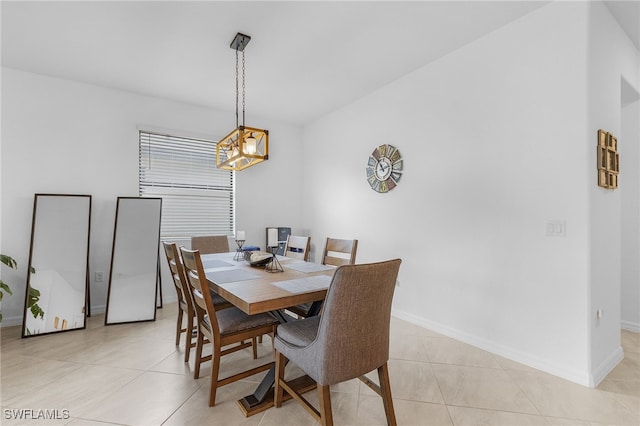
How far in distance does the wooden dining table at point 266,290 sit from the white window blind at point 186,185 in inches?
78.0

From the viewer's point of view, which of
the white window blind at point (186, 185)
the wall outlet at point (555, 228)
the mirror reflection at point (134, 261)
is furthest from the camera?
the white window blind at point (186, 185)

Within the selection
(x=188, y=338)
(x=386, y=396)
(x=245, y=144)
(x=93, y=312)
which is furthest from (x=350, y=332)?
(x=93, y=312)

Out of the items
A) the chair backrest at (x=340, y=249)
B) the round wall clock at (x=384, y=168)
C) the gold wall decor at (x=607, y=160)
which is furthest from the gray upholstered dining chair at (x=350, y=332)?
the round wall clock at (x=384, y=168)

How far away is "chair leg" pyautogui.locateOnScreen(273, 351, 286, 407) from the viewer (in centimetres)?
167

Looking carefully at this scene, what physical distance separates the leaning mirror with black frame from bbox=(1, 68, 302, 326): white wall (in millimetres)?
236

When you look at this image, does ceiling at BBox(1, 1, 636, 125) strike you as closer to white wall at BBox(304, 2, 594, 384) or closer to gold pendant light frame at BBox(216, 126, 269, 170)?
white wall at BBox(304, 2, 594, 384)

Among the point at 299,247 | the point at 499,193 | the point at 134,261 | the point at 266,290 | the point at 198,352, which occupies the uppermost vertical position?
the point at 499,193

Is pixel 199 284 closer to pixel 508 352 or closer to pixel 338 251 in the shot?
pixel 338 251

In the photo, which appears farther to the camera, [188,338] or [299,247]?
[299,247]

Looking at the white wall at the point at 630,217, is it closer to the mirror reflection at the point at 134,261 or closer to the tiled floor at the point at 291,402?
the tiled floor at the point at 291,402

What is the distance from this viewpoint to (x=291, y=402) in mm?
1809

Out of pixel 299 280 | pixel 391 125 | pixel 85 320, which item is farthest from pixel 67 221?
pixel 391 125

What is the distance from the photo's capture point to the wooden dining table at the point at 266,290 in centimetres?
150

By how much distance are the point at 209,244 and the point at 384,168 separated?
2.23 m
